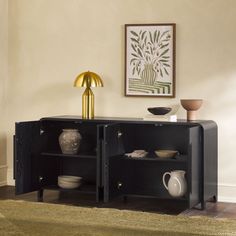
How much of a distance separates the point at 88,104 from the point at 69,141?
0.36 m

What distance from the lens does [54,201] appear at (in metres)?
5.11

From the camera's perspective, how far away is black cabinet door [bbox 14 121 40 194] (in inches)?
196

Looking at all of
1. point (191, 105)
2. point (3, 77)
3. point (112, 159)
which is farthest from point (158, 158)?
point (3, 77)

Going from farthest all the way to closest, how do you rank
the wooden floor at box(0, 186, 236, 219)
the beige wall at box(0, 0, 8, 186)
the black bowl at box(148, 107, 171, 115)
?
the beige wall at box(0, 0, 8, 186), the black bowl at box(148, 107, 171, 115), the wooden floor at box(0, 186, 236, 219)

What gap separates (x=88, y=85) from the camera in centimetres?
516

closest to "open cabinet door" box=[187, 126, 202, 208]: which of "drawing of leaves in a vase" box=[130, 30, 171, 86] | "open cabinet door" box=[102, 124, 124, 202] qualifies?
"open cabinet door" box=[102, 124, 124, 202]

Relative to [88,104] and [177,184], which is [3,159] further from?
[177,184]

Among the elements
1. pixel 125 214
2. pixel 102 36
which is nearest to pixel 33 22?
pixel 102 36

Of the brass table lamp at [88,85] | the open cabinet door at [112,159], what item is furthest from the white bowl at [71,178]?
the brass table lamp at [88,85]

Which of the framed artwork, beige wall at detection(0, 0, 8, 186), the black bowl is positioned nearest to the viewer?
the black bowl

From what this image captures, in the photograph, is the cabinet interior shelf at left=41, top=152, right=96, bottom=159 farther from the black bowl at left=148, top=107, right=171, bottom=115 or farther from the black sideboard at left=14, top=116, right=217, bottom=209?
the black bowl at left=148, top=107, right=171, bottom=115

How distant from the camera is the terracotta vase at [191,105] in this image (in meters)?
4.94

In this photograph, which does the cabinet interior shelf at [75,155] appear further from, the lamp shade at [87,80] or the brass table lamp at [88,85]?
the lamp shade at [87,80]

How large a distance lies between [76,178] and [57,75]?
1019 mm
